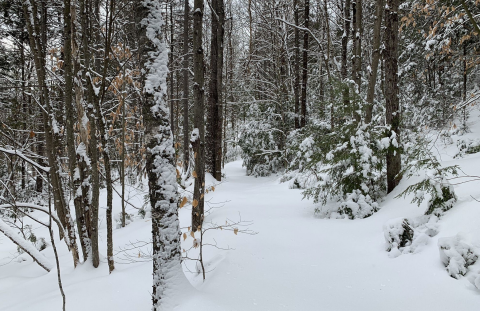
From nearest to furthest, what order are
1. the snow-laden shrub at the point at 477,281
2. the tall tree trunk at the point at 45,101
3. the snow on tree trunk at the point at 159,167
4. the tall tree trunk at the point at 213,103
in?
the snow-laden shrub at the point at 477,281 < the snow on tree trunk at the point at 159,167 < the tall tree trunk at the point at 45,101 < the tall tree trunk at the point at 213,103

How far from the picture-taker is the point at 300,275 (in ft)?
10.4

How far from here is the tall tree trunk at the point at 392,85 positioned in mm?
4938

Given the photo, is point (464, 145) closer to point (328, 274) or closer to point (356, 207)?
point (356, 207)

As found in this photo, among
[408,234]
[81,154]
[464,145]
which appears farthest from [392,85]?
[81,154]

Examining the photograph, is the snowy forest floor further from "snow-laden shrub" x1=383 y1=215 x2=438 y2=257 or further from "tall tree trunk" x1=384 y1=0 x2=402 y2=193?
"tall tree trunk" x1=384 y1=0 x2=402 y2=193

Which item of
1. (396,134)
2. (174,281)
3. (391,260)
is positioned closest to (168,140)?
(174,281)

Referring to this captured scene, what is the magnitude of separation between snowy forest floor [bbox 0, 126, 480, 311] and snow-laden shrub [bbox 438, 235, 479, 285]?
8cm

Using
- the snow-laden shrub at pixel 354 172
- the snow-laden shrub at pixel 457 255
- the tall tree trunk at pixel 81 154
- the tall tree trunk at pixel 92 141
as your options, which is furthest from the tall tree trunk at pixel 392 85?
the tall tree trunk at pixel 81 154

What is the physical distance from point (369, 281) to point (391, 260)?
1.65 feet

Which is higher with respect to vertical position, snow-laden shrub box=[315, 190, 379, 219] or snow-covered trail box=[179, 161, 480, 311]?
snow-laden shrub box=[315, 190, 379, 219]

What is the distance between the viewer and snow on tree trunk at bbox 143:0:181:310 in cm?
257

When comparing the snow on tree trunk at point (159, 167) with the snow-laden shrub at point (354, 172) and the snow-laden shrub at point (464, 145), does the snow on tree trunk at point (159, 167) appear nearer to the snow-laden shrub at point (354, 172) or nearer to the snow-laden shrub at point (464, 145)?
the snow-laden shrub at point (354, 172)

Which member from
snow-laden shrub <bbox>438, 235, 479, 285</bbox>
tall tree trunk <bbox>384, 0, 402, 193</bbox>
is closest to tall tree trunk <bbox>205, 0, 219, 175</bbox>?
tall tree trunk <bbox>384, 0, 402, 193</bbox>

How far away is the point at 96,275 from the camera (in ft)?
13.9
